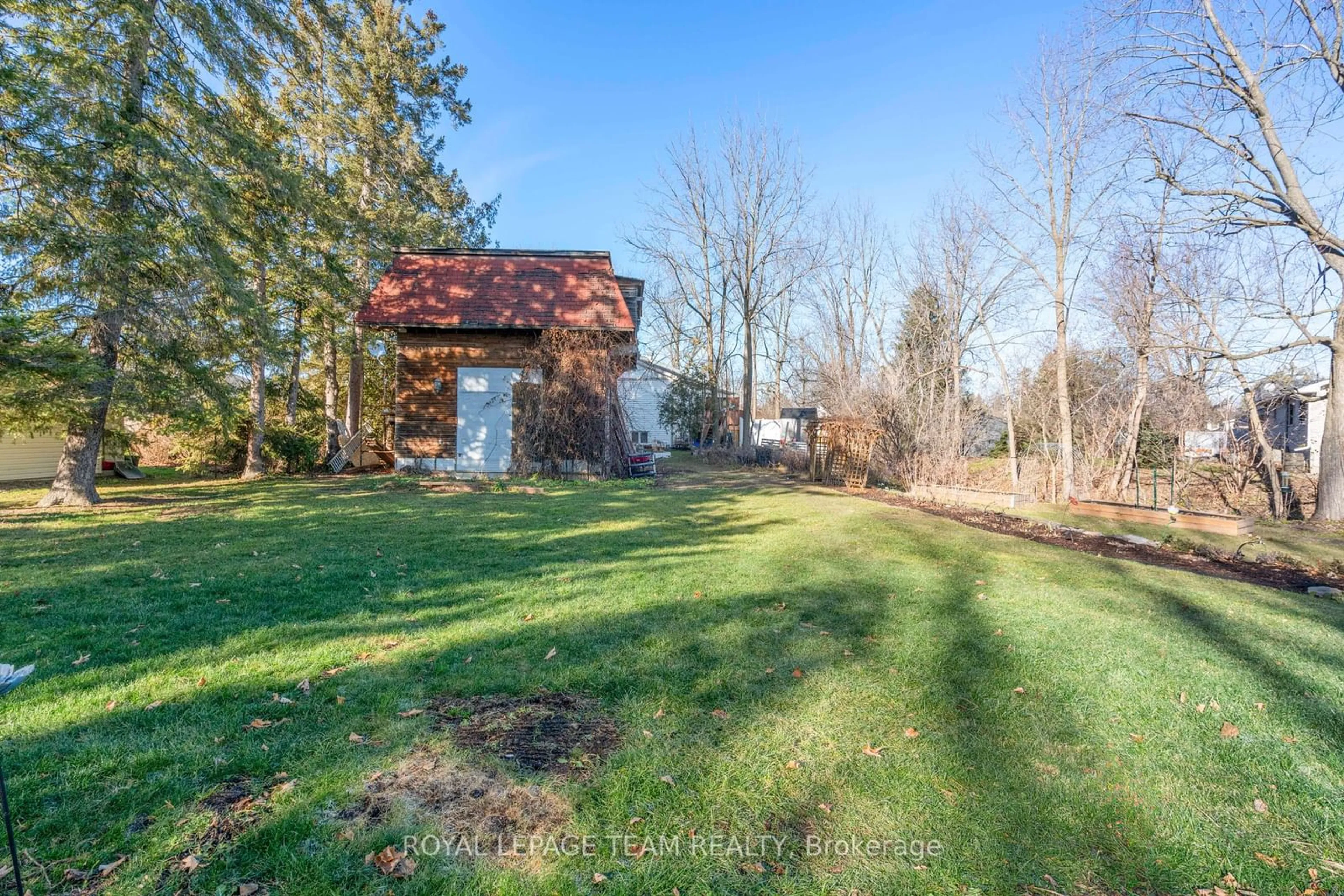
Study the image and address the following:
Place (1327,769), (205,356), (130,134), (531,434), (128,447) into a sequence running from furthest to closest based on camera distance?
(531,434) → (128,447) → (205,356) → (130,134) → (1327,769)

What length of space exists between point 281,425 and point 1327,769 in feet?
60.0

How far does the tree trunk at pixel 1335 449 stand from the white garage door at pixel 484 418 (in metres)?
Answer: 16.5

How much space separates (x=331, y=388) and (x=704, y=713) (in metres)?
17.9

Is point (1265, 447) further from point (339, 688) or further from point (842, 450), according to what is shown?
point (339, 688)

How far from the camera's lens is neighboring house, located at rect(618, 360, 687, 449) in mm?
33875

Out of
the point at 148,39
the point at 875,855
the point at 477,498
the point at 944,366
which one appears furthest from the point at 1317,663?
the point at 148,39

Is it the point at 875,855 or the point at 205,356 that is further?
the point at 205,356

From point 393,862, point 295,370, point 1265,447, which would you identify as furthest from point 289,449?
point 1265,447

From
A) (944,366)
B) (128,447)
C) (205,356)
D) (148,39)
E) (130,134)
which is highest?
(148,39)

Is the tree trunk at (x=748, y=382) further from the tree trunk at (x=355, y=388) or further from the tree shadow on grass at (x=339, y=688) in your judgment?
the tree shadow on grass at (x=339, y=688)

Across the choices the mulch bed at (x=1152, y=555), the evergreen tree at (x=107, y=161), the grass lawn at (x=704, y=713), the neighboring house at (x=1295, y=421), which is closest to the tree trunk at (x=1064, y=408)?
the mulch bed at (x=1152, y=555)

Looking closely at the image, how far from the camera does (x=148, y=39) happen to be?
9188 mm

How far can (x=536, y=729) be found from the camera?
2.90 meters

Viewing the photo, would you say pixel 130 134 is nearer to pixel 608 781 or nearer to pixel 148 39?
pixel 148 39
